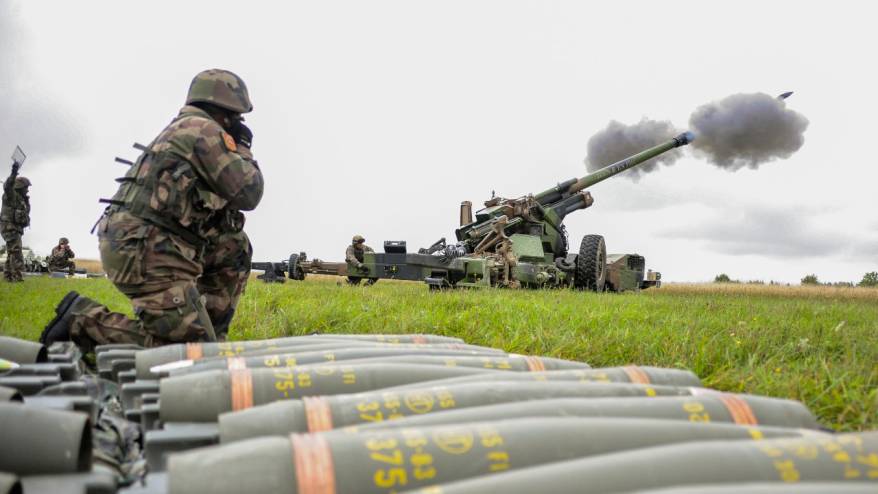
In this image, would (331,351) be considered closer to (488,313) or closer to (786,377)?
(786,377)

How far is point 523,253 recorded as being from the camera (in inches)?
481

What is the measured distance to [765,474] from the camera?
1423mm

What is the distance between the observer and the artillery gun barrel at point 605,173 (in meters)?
13.8

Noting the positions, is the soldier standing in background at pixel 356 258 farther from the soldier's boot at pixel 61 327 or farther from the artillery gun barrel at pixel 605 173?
the soldier's boot at pixel 61 327

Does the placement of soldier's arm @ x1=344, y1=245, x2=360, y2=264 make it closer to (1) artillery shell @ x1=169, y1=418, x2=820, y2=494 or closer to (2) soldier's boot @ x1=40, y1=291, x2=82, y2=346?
(2) soldier's boot @ x1=40, y1=291, x2=82, y2=346

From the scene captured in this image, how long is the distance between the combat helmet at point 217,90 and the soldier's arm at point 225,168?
1.00 feet

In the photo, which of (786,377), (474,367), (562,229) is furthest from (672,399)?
(562,229)

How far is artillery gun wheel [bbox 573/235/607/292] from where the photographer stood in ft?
41.1

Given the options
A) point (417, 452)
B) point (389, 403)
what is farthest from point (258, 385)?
point (417, 452)

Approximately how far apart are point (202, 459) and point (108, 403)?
74.8 inches

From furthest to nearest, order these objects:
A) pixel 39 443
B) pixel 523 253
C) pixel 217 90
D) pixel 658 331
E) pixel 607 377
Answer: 1. pixel 523 253
2. pixel 658 331
3. pixel 217 90
4. pixel 607 377
5. pixel 39 443

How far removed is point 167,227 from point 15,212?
41.8 feet

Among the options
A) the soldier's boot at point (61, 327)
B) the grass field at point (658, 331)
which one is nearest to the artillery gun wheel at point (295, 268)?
the grass field at point (658, 331)

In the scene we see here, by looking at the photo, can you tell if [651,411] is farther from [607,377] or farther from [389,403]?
[389,403]
